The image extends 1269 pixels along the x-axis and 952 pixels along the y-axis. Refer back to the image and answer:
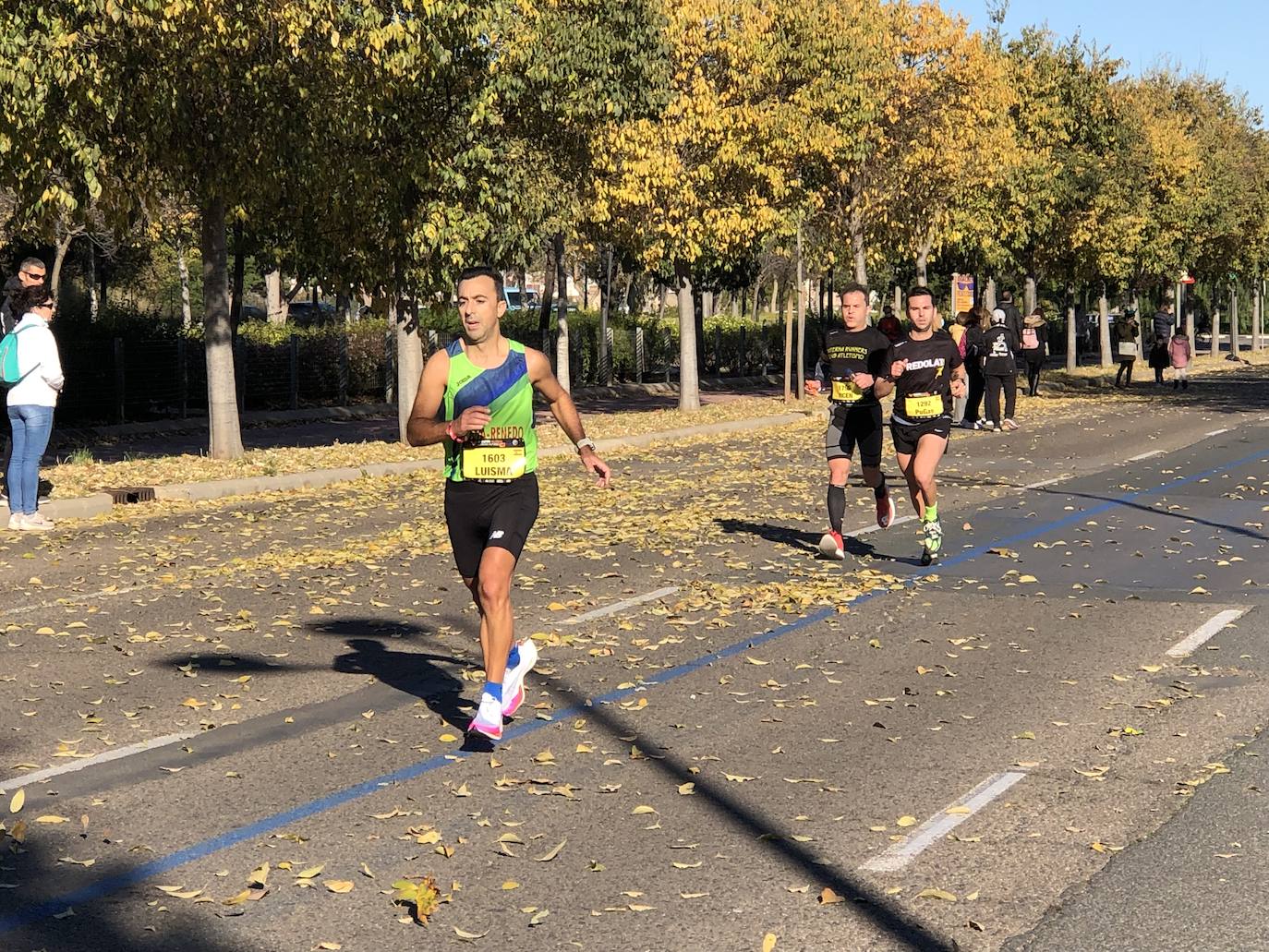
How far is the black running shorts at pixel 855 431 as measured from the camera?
41.9ft

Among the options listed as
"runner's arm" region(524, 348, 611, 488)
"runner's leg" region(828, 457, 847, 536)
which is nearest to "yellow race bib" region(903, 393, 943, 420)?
"runner's leg" region(828, 457, 847, 536)

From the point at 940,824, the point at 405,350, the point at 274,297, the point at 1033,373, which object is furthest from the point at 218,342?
the point at 274,297

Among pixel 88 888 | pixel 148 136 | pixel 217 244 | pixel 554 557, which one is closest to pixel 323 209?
A: pixel 217 244

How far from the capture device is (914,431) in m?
12.3

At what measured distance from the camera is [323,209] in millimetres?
20703

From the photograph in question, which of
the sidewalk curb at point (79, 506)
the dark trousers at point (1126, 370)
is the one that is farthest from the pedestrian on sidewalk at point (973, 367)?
the sidewalk curb at point (79, 506)

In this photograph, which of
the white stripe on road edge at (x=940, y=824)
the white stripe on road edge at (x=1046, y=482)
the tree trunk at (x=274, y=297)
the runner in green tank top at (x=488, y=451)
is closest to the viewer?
the white stripe on road edge at (x=940, y=824)

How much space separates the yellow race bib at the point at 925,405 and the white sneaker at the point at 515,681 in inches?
218

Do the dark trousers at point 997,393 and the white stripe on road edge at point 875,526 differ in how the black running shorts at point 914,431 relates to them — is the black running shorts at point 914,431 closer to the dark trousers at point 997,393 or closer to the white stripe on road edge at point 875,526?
the white stripe on road edge at point 875,526

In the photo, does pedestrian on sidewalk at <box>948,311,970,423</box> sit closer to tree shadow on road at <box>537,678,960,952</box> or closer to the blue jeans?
the blue jeans

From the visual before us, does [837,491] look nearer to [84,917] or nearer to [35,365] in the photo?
[35,365]

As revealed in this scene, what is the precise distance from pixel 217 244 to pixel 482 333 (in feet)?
46.4

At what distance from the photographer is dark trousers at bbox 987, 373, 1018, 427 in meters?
26.2

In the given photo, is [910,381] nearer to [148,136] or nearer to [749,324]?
[148,136]
